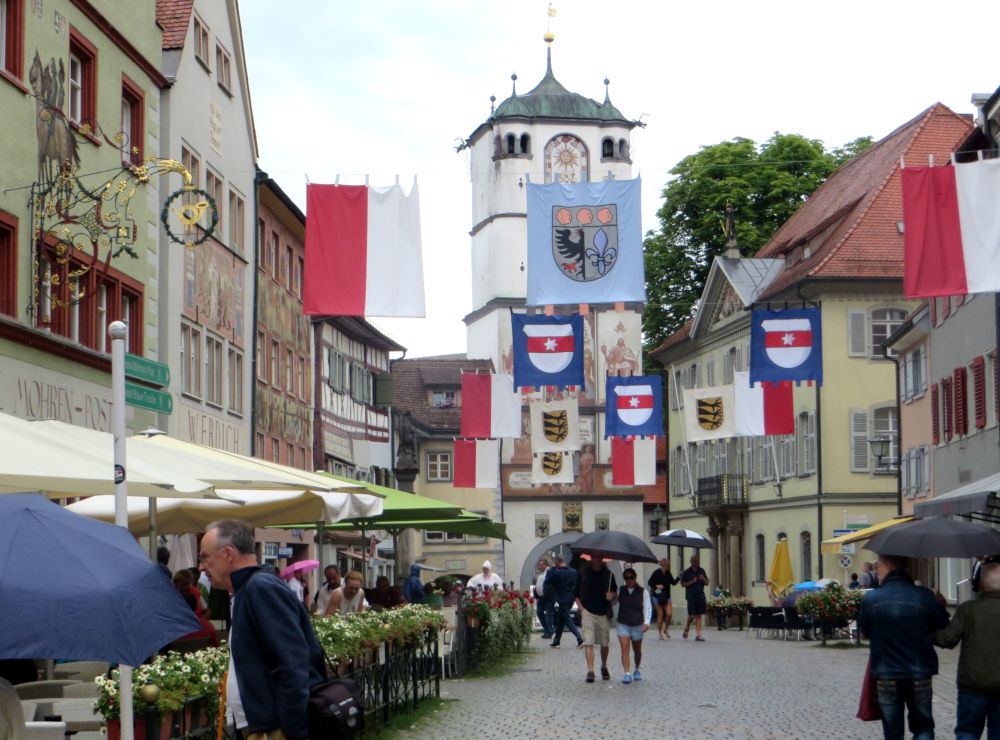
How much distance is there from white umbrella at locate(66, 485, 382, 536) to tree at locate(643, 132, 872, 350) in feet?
147

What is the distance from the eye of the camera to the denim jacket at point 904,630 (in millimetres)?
11242

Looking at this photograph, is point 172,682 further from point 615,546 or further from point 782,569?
point 782,569

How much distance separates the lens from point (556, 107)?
8919 centimetres

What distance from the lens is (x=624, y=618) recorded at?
22188 millimetres

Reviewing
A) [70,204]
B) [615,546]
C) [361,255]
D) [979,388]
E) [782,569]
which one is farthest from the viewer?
[782,569]

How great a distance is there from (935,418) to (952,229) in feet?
72.7

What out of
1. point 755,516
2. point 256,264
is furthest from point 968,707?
point 755,516

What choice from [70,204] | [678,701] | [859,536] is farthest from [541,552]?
[678,701]

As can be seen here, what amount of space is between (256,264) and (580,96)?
53677 millimetres

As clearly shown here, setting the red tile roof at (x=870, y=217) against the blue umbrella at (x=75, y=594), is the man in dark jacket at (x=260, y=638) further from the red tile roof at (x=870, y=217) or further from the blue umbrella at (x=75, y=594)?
the red tile roof at (x=870, y=217)

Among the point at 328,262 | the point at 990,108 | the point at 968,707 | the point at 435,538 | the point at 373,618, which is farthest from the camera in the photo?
the point at 435,538

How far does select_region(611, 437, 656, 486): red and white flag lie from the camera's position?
53375 millimetres

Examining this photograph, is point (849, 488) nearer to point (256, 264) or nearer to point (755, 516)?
point (755, 516)

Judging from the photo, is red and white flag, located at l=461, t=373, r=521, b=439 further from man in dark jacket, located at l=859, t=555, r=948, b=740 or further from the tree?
man in dark jacket, located at l=859, t=555, r=948, b=740
